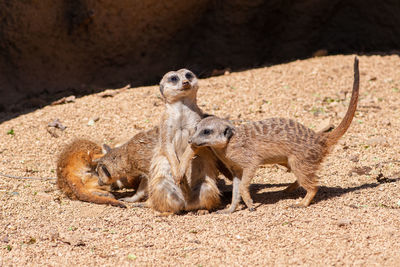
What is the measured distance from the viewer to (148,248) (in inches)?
127

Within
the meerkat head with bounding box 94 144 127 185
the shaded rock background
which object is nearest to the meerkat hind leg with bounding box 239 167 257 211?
the meerkat head with bounding box 94 144 127 185

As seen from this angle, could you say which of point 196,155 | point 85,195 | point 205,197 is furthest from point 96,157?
point 205,197

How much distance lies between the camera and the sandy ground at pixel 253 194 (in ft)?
10.1

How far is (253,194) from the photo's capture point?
168 inches

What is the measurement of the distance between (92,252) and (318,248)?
4.74ft

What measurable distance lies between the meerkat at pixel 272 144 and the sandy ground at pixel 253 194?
275 millimetres

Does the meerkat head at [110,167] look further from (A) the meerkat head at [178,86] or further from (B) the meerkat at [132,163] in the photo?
(A) the meerkat head at [178,86]

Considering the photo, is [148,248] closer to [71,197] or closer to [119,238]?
[119,238]

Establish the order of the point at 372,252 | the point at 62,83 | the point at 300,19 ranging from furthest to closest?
the point at 300,19, the point at 62,83, the point at 372,252

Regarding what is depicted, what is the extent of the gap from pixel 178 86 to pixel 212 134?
48 centimetres

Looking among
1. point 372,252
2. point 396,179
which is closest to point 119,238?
point 372,252

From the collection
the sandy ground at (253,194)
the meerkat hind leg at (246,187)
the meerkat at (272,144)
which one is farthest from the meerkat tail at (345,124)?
the meerkat hind leg at (246,187)

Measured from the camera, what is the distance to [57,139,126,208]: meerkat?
4301mm

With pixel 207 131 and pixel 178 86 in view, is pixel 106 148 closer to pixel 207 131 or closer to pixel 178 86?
pixel 178 86
